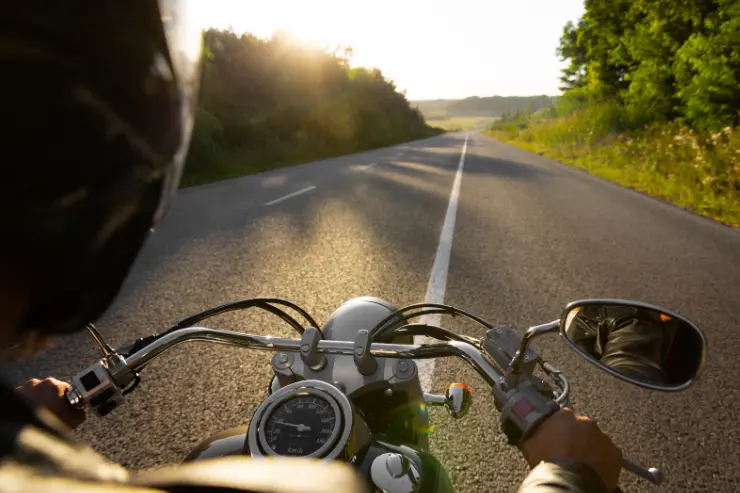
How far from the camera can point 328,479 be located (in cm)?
52

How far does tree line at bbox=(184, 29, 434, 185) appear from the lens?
56.6 ft

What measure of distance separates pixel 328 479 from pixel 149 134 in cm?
55

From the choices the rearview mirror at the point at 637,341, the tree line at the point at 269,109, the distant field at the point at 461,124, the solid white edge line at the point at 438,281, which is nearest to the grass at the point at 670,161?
the solid white edge line at the point at 438,281

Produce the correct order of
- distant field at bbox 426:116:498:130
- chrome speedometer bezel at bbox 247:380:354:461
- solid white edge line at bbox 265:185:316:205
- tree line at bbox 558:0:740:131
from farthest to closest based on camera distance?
distant field at bbox 426:116:498:130
tree line at bbox 558:0:740:131
solid white edge line at bbox 265:185:316:205
chrome speedometer bezel at bbox 247:380:354:461

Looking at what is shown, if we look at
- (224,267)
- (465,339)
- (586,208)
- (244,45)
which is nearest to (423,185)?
(586,208)

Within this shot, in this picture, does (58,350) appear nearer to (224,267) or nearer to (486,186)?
(224,267)

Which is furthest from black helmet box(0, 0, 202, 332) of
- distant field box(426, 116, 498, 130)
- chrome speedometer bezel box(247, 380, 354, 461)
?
distant field box(426, 116, 498, 130)

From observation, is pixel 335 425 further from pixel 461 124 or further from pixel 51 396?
pixel 461 124

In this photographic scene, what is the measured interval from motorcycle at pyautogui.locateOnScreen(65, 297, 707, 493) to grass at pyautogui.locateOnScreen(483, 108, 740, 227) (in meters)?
9.00

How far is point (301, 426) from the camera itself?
39.5 inches

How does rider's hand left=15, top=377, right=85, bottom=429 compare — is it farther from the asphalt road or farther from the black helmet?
the asphalt road

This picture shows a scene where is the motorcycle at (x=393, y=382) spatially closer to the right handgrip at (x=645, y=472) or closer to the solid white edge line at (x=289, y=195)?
the right handgrip at (x=645, y=472)

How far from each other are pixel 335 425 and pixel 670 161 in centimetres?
1528

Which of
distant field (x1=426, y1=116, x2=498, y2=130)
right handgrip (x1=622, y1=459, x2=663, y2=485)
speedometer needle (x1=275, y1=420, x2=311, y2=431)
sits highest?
speedometer needle (x1=275, y1=420, x2=311, y2=431)
